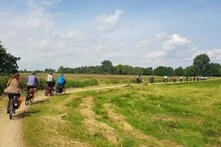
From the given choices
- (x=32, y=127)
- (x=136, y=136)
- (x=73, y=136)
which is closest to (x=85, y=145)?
(x=73, y=136)

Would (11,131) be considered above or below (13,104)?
below

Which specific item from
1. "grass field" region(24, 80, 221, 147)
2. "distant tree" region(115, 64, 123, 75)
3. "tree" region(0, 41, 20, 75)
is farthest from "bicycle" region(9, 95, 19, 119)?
"distant tree" region(115, 64, 123, 75)

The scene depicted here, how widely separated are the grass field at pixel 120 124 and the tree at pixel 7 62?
65.7 feet

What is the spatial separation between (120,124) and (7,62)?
3109 centimetres

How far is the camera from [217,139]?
23922 mm

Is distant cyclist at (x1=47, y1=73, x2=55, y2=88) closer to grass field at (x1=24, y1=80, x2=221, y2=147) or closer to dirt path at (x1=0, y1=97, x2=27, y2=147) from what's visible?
grass field at (x1=24, y1=80, x2=221, y2=147)

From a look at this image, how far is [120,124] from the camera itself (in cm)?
2338

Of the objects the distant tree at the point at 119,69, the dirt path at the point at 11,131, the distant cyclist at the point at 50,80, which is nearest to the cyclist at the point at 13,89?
the dirt path at the point at 11,131

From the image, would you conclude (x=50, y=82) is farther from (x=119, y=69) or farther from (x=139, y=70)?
(x=119, y=69)

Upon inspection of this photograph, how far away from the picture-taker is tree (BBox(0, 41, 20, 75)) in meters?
50.1

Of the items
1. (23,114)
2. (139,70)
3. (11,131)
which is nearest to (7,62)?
(23,114)

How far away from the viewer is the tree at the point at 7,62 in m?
50.1

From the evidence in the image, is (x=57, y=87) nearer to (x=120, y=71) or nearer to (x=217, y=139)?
(x=217, y=139)

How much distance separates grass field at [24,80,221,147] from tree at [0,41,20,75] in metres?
20.0
